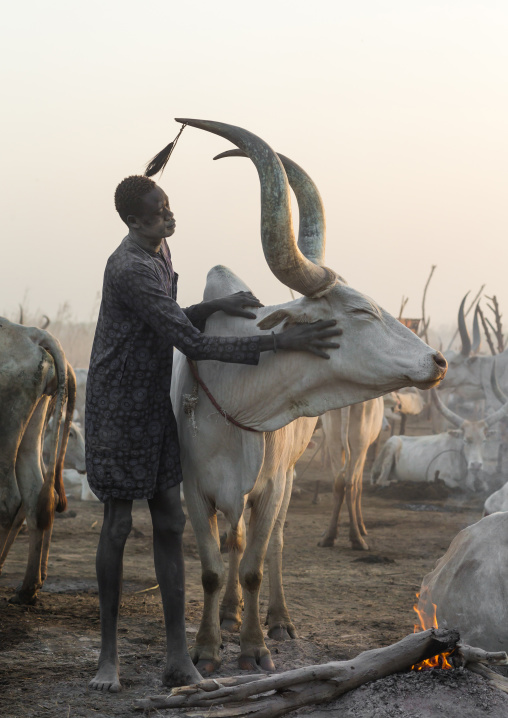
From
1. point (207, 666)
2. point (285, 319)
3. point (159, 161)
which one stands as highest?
point (159, 161)

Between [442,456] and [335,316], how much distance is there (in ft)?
28.4

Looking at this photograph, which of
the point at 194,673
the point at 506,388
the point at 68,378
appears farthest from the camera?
the point at 506,388

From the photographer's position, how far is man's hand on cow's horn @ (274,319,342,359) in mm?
3537

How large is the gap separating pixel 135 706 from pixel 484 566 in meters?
1.55

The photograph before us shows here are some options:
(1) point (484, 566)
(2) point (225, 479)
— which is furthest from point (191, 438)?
(1) point (484, 566)

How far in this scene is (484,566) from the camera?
143 inches

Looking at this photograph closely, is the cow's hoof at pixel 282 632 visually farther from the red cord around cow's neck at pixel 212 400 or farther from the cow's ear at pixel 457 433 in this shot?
the cow's ear at pixel 457 433

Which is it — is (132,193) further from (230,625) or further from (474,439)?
(474,439)

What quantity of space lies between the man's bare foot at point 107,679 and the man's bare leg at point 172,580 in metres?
0.20

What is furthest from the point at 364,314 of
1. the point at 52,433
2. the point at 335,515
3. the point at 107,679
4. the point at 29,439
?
the point at 335,515

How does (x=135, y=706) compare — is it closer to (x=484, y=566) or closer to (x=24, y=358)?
(x=484, y=566)

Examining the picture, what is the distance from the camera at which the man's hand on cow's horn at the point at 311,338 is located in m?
3.54

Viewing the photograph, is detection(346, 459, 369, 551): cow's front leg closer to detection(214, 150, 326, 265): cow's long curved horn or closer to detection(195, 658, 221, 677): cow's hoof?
detection(195, 658, 221, 677): cow's hoof

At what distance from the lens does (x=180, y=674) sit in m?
3.54
